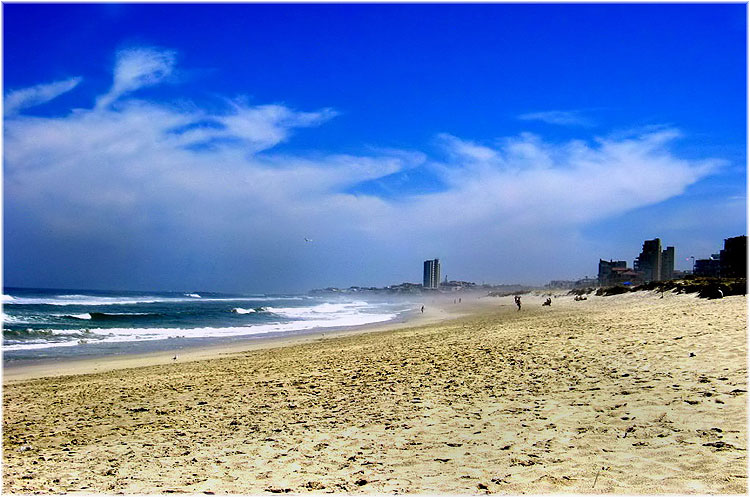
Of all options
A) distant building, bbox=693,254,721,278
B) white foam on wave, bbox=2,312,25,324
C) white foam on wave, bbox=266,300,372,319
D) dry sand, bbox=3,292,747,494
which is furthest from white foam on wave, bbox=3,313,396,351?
distant building, bbox=693,254,721,278

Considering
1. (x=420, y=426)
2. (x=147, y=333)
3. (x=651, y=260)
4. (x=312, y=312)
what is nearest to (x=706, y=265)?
(x=651, y=260)

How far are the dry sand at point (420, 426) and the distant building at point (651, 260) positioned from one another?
9017 cm

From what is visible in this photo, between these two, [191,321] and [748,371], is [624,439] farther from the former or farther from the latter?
[191,321]

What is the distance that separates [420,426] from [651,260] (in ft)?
338

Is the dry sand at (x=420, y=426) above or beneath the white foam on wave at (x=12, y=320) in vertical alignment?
above

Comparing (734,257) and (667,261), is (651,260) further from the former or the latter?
(734,257)

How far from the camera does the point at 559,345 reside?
12.3 metres

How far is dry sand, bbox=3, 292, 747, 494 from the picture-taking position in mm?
5051

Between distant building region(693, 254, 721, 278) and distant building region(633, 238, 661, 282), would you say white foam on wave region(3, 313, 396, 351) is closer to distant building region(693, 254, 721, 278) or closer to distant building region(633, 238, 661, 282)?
distant building region(693, 254, 721, 278)

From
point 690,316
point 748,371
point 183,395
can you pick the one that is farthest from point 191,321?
point 748,371

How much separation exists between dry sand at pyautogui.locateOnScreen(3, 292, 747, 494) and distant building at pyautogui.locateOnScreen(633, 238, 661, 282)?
90.2m

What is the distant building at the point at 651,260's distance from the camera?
91.7 metres

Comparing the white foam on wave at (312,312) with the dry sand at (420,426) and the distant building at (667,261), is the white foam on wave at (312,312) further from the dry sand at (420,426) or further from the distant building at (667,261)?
the distant building at (667,261)

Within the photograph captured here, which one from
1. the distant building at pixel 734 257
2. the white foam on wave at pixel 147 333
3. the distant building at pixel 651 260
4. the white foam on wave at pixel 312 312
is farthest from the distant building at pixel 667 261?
the white foam on wave at pixel 147 333
